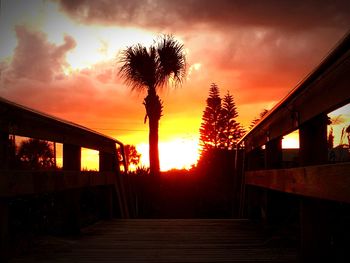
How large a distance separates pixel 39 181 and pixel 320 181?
6.41 ft

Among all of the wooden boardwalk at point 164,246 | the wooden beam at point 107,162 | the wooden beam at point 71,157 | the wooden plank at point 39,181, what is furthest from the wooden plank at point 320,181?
the wooden beam at point 107,162

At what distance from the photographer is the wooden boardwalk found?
3.74 metres

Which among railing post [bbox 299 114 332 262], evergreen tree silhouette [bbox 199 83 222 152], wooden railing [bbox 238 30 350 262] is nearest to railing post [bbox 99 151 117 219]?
wooden railing [bbox 238 30 350 262]

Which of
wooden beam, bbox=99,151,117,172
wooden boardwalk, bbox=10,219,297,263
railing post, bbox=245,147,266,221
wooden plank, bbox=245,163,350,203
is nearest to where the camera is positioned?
wooden plank, bbox=245,163,350,203

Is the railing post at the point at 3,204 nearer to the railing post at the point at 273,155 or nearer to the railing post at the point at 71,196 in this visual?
the railing post at the point at 71,196

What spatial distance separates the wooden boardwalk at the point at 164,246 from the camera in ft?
12.3

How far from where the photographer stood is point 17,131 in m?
3.29

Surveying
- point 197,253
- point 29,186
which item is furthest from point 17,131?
point 197,253

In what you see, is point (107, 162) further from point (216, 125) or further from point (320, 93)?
point (216, 125)

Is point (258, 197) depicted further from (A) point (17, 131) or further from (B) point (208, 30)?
(B) point (208, 30)

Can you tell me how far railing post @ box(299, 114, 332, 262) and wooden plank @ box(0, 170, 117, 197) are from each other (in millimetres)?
1712

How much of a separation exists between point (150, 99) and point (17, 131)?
18.7 m

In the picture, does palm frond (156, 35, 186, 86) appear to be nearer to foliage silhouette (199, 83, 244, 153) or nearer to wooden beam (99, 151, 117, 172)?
wooden beam (99, 151, 117, 172)

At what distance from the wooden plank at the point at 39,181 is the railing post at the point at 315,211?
1712 millimetres
